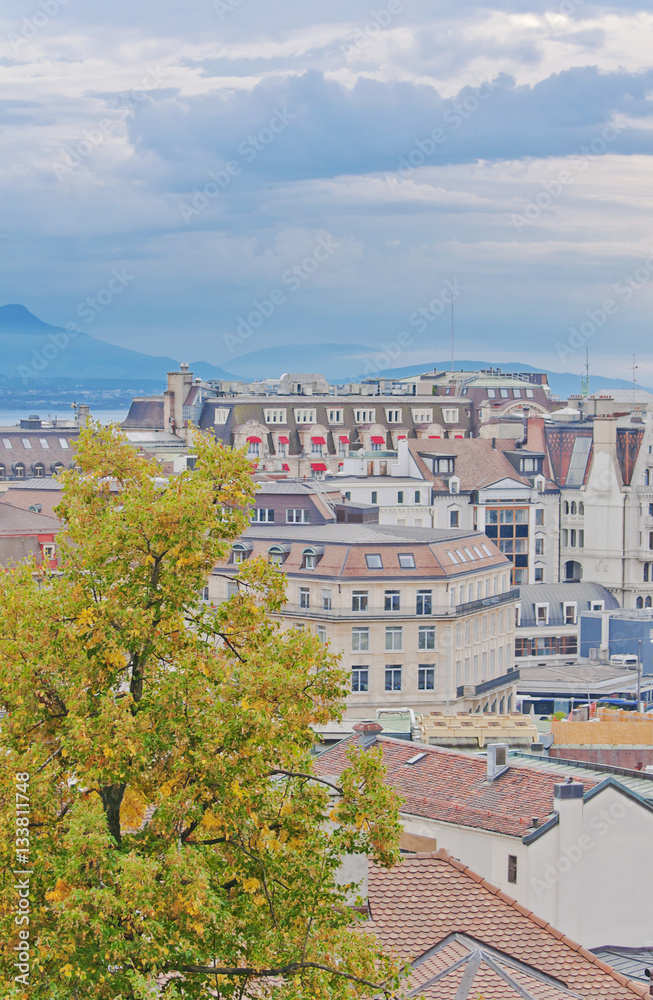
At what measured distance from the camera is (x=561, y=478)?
498 feet

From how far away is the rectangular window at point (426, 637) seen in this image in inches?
3799

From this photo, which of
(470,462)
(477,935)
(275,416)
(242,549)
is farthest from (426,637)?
(275,416)

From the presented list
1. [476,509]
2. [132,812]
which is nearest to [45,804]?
[132,812]

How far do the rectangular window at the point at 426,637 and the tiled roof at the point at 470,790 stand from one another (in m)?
48.8

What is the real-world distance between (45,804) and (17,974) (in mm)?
2282

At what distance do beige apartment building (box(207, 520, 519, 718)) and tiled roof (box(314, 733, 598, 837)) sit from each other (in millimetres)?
45751

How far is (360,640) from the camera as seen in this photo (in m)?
95.1

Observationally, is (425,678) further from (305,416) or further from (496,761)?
(305,416)

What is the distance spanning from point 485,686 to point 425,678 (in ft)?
20.1

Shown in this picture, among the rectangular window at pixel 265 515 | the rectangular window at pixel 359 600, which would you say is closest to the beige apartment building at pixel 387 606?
the rectangular window at pixel 359 600

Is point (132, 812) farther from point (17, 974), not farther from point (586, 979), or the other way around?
point (586, 979)

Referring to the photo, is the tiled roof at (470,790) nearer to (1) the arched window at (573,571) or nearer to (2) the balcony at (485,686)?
(2) the balcony at (485,686)

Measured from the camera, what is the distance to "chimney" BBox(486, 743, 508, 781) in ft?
142

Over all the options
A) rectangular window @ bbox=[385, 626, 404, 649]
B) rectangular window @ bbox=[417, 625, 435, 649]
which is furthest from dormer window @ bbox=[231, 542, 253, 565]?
rectangular window @ bbox=[417, 625, 435, 649]
